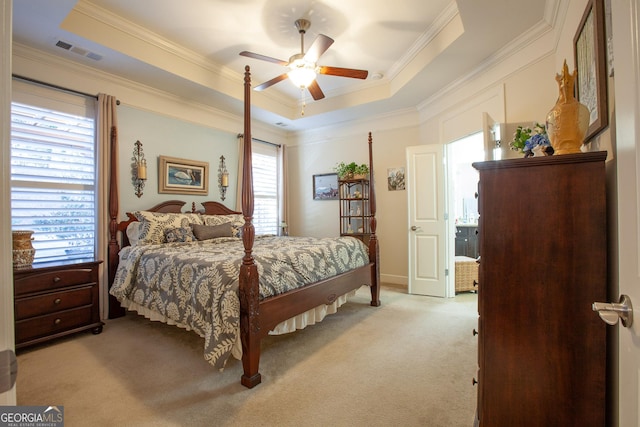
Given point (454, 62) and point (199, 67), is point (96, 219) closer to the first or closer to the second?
point (199, 67)

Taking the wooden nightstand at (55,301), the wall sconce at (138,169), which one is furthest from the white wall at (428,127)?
the wooden nightstand at (55,301)

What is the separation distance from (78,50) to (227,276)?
2.92 meters

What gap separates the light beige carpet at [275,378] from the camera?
178 centimetres

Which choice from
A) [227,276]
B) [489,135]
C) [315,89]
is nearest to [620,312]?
[227,276]

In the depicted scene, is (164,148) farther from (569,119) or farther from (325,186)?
(569,119)

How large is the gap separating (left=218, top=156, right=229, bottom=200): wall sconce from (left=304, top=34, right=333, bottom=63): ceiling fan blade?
2564mm

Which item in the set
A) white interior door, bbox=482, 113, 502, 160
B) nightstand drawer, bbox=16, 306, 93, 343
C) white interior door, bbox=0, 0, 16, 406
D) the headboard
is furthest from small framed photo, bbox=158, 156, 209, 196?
white interior door, bbox=0, 0, 16, 406

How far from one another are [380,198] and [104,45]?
416cm

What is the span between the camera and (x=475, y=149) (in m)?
6.01

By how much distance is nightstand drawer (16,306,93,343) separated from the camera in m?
2.54

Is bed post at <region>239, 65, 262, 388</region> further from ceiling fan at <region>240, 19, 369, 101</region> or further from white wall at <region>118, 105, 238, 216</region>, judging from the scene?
white wall at <region>118, 105, 238, 216</region>

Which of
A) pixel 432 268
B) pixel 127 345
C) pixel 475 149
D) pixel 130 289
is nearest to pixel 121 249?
pixel 130 289

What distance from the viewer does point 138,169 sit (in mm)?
3787

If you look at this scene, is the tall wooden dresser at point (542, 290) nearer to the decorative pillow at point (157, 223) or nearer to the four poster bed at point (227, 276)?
the four poster bed at point (227, 276)
